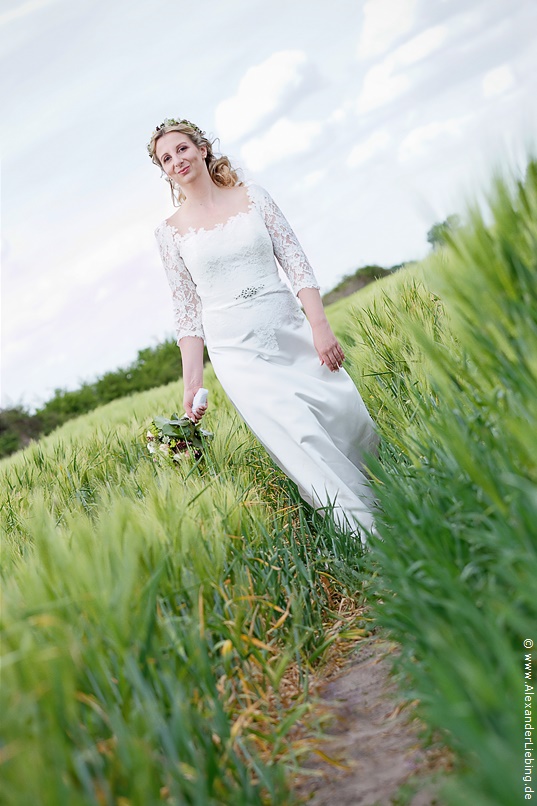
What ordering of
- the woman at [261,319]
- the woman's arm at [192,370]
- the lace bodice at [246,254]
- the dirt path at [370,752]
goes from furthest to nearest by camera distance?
the woman's arm at [192,370]
the lace bodice at [246,254]
the woman at [261,319]
the dirt path at [370,752]

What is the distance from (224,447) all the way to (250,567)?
4.49ft

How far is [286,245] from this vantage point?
3.73m

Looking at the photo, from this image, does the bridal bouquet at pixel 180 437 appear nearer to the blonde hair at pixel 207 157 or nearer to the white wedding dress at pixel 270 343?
the white wedding dress at pixel 270 343

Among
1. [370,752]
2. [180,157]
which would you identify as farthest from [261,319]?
[370,752]

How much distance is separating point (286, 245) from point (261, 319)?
0.41m

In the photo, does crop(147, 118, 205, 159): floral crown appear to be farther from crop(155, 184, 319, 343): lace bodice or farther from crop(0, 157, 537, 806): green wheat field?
crop(0, 157, 537, 806): green wheat field

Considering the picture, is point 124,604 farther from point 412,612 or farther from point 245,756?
point 412,612

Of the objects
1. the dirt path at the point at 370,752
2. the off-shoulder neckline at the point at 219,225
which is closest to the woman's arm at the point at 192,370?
the off-shoulder neckline at the point at 219,225

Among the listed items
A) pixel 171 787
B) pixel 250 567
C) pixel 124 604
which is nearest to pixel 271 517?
pixel 250 567

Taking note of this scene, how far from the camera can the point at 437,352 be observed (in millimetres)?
1795

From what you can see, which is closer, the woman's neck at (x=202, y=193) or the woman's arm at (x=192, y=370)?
the woman's neck at (x=202, y=193)

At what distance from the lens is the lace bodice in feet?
12.0

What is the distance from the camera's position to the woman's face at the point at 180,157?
372 centimetres

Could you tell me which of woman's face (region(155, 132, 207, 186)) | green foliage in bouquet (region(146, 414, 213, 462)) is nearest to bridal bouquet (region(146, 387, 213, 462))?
green foliage in bouquet (region(146, 414, 213, 462))
